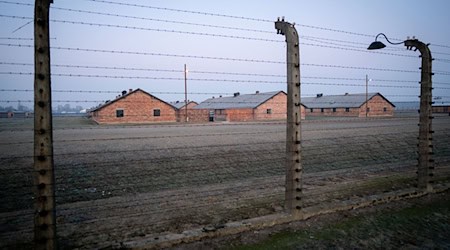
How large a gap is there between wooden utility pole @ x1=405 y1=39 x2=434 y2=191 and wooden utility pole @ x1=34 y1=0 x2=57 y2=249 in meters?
7.22

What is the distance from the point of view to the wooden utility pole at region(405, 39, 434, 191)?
21.2 ft

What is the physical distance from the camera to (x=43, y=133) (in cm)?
336

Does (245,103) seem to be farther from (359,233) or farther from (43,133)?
(43,133)

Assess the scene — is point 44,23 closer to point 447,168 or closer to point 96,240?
point 96,240

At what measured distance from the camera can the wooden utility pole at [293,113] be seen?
479 cm

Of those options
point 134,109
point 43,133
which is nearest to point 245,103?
point 134,109

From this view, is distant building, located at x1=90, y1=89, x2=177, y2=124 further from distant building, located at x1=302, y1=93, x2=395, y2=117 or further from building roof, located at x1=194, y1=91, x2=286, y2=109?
distant building, located at x1=302, y1=93, x2=395, y2=117

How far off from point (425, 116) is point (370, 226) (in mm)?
3475

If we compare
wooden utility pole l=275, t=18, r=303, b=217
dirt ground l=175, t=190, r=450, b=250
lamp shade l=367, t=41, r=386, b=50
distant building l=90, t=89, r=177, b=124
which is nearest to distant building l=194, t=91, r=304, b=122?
distant building l=90, t=89, r=177, b=124

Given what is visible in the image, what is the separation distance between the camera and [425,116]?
6.55 metres

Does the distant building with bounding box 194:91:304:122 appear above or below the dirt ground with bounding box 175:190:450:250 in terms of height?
above

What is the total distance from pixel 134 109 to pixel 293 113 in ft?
147

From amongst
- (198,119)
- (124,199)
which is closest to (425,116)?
(124,199)

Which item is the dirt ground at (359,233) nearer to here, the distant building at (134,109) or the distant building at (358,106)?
the distant building at (134,109)
